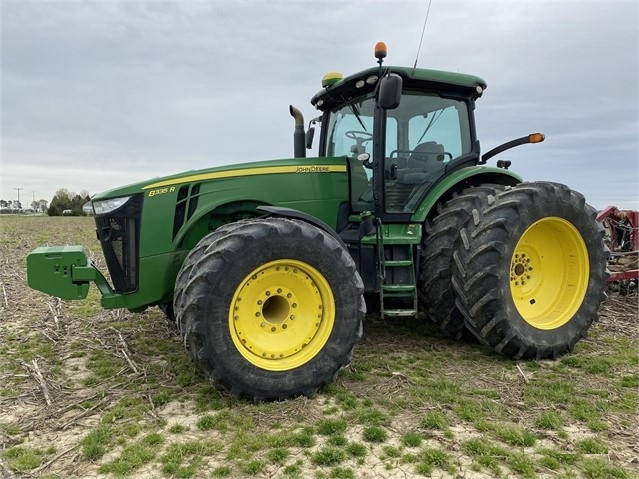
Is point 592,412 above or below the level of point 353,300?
below

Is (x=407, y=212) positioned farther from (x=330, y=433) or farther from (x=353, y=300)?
(x=330, y=433)

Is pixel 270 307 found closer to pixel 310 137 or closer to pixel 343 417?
pixel 343 417

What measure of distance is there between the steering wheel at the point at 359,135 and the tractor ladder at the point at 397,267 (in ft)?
3.19

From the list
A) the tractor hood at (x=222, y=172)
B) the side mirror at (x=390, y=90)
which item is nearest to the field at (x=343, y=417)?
the tractor hood at (x=222, y=172)

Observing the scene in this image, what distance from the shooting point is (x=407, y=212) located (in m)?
4.93

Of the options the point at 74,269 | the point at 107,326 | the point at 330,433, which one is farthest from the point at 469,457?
the point at 107,326

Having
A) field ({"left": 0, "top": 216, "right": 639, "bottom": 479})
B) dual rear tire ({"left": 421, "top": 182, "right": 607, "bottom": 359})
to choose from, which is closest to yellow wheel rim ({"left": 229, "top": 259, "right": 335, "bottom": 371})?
field ({"left": 0, "top": 216, "right": 639, "bottom": 479})

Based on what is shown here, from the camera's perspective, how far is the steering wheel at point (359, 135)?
17.0ft

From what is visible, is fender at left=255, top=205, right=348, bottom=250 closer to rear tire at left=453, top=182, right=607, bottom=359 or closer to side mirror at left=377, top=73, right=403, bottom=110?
side mirror at left=377, top=73, right=403, bottom=110

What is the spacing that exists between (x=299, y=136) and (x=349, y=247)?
1.86m

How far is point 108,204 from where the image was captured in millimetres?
4281

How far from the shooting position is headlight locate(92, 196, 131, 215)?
13.9 ft

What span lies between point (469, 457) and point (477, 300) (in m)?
1.75

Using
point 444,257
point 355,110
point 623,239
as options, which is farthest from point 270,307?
point 623,239
